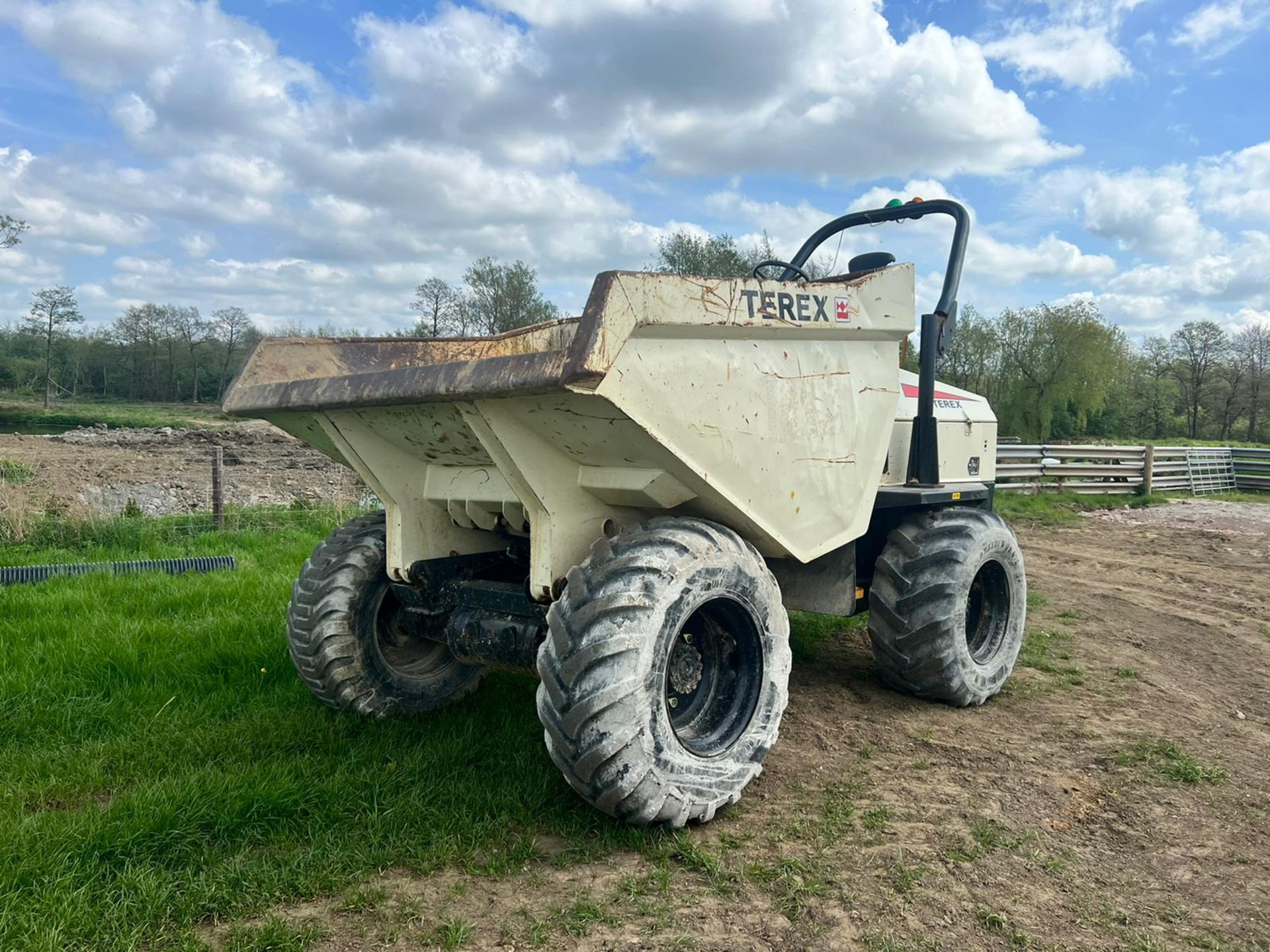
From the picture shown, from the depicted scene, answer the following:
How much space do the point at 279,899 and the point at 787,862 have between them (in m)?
Answer: 1.61

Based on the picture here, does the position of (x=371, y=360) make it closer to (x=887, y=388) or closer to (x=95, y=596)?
(x=887, y=388)

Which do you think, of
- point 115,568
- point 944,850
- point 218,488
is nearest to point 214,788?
point 944,850

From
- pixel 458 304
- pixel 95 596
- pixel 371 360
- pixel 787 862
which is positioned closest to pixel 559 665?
pixel 787 862

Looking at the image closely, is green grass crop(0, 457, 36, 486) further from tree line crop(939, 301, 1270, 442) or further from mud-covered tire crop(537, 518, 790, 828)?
tree line crop(939, 301, 1270, 442)

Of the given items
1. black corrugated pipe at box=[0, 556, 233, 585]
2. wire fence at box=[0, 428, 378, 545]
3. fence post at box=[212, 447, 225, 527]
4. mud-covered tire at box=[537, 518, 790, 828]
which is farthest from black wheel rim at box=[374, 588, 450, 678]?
fence post at box=[212, 447, 225, 527]

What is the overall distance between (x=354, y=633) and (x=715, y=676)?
1.66 metres

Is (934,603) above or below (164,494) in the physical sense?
above

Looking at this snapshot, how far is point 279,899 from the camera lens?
8.69 feet

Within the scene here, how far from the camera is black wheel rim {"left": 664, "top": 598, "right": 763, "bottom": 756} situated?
3.32 m

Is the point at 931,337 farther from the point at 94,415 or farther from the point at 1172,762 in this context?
the point at 94,415

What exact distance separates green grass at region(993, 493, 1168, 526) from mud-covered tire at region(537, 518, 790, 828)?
33.9 feet

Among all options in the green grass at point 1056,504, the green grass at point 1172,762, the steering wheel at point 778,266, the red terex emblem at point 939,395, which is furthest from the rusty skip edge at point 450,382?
the green grass at point 1056,504

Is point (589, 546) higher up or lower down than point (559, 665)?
higher up

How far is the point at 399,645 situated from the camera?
421cm
